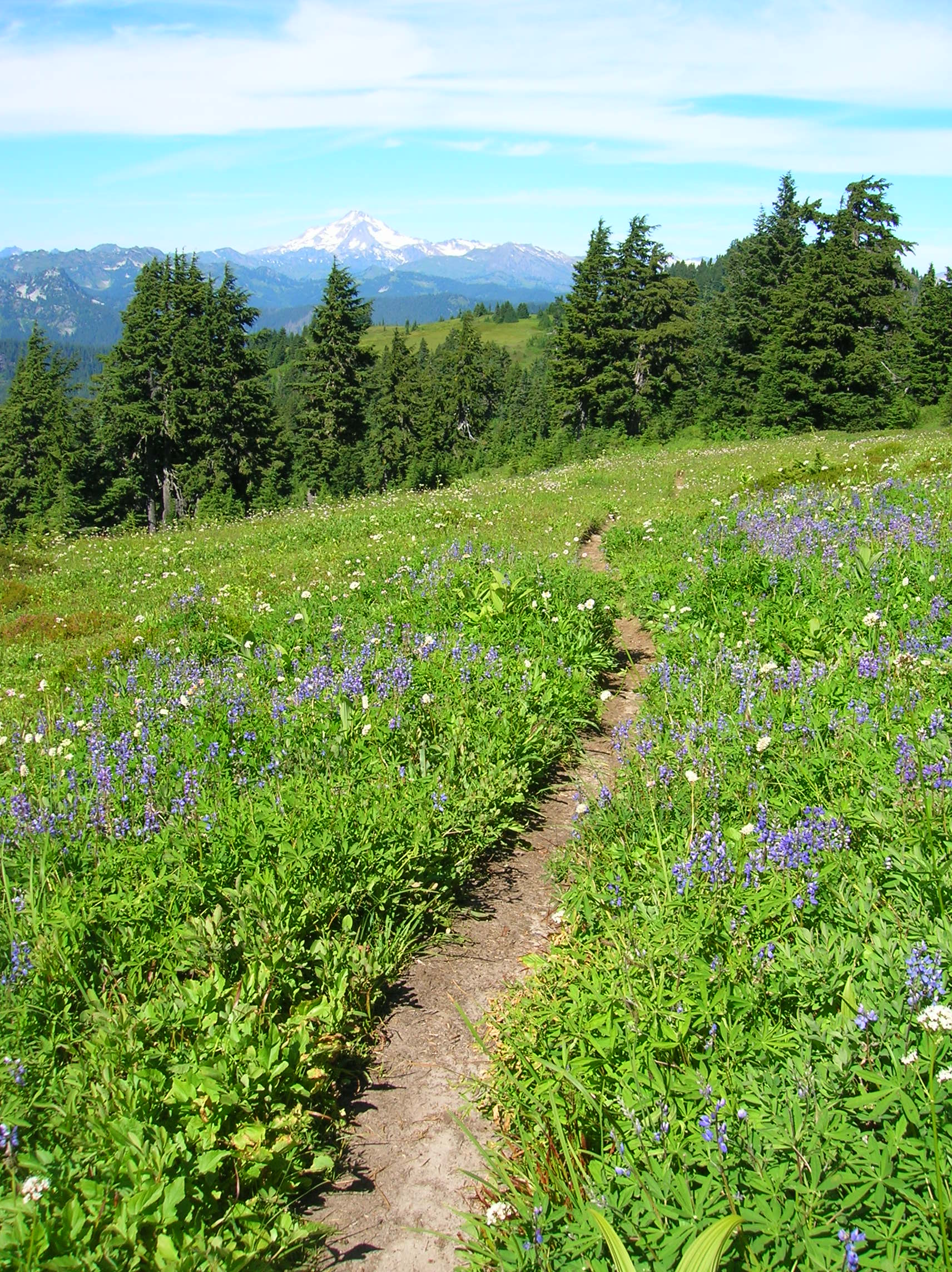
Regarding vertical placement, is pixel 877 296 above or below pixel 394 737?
above

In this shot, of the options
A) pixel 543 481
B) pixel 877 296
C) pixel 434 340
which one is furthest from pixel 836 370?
pixel 434 340

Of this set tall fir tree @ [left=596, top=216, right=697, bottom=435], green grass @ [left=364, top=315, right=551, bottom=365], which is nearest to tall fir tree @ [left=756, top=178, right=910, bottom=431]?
tall fir tree @ [left=596, top=216, right=697, bottom=435]

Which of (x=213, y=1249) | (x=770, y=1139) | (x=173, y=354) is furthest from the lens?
(x=173, y=354)

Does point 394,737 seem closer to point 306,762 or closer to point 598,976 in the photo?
point 306,762

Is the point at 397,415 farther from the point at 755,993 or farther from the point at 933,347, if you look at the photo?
the point at 755,993

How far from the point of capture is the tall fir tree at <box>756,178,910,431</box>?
140 ft

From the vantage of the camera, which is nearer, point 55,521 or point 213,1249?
point 213,1249

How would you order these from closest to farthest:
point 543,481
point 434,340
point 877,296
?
1. point 543,481
2. point 877,296
3. point 434,340

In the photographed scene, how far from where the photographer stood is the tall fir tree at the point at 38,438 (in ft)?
179

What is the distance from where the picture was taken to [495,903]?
480cm

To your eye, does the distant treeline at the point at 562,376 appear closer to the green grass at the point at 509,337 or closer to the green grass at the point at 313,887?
the green grass at the point at 313,887

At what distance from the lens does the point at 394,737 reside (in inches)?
224

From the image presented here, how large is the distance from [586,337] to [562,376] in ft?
9.60

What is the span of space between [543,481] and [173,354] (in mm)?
32416
